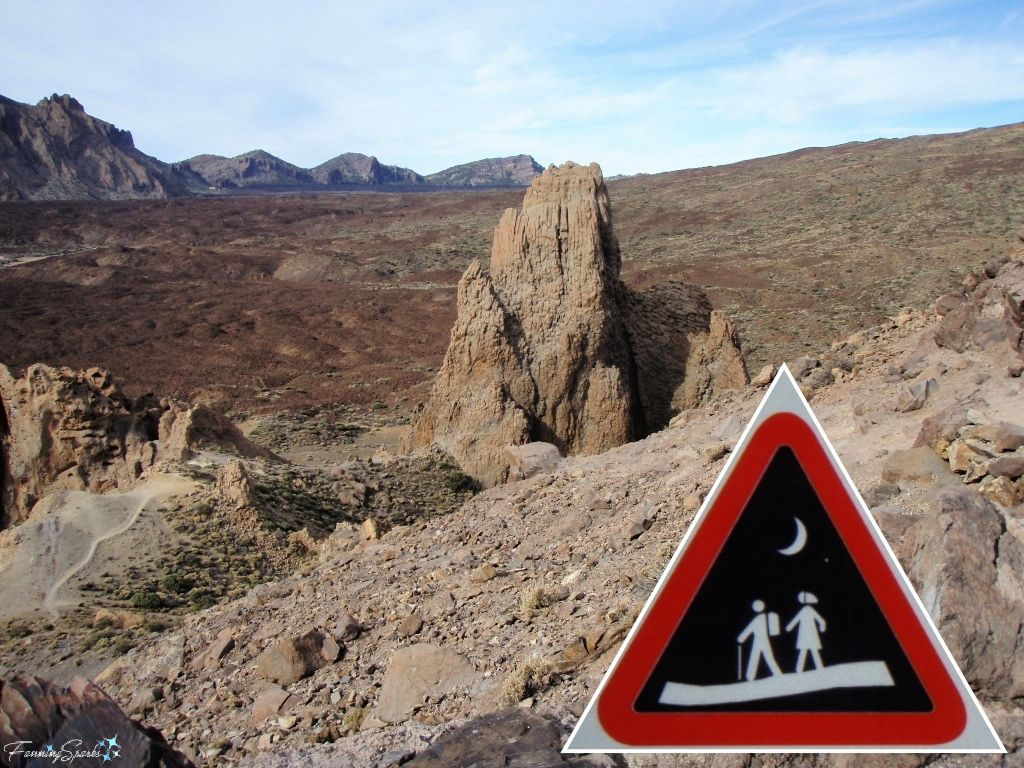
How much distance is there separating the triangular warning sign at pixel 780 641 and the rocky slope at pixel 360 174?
19258cm

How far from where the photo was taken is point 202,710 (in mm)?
6031

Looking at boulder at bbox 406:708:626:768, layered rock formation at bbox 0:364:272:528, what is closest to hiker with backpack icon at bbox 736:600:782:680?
boulder at bbox 406:708:626:768

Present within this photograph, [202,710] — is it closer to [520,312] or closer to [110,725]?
→ [110,725]

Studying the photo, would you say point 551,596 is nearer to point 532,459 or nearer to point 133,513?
point 532,459

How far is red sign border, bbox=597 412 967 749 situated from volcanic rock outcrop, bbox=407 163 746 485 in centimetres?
1018

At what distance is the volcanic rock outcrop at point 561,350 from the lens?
12922 millimetres

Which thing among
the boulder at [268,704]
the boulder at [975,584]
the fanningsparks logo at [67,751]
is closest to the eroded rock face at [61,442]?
the boulder at [268,704]

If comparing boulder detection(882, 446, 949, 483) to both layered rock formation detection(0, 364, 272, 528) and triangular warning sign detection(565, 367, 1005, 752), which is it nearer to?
triangular warning sign detection(565, 367, 1005, 752)

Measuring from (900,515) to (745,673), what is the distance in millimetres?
2602

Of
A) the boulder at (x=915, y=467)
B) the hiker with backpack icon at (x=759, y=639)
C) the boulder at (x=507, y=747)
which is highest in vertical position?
the hiker with backpack icon at (x=759, y=639)

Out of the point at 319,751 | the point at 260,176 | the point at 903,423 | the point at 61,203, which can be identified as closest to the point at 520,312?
the point at 903,423

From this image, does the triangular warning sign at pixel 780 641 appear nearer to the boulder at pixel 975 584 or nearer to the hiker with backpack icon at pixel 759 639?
the hiker with backpack icon at pixel 759 639

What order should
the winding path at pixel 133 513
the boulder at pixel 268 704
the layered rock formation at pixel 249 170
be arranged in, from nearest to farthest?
the boulder at pixel 268 704 → the winding path at pixel 133 513 → the layered rock formation at pixel 249 170

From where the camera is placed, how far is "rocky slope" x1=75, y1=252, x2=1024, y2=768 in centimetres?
375
